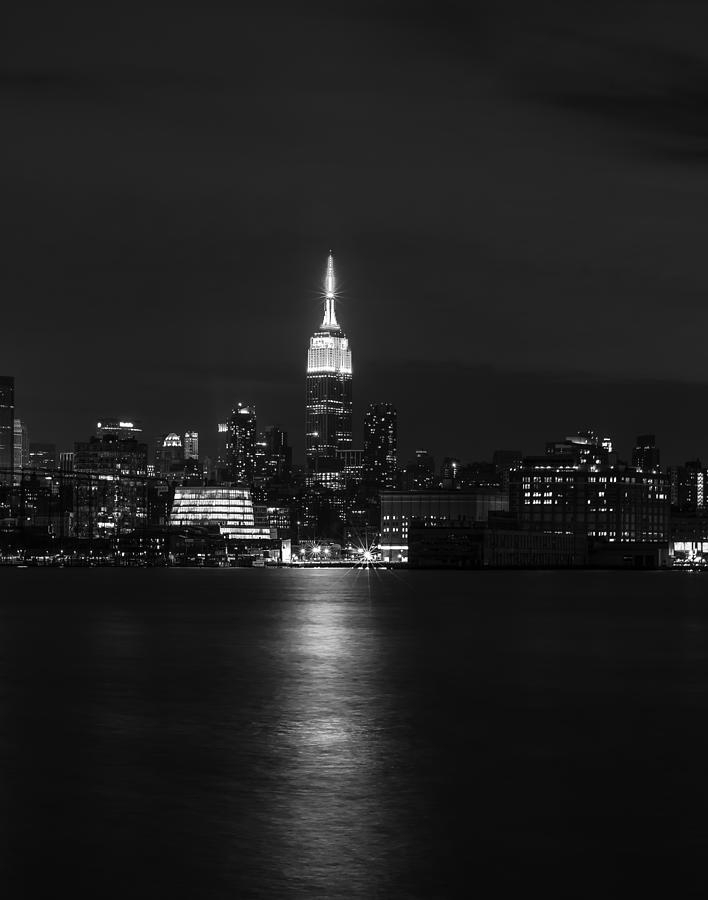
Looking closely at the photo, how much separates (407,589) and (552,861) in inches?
4352

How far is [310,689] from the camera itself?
39875 mm

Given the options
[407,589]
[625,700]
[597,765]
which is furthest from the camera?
[407,589]

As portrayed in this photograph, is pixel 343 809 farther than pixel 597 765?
No

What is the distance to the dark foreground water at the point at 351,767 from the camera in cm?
1798

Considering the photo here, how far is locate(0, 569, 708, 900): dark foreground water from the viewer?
18.0 metres

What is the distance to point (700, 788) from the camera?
24094mm

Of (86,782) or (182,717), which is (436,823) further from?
(182,717)

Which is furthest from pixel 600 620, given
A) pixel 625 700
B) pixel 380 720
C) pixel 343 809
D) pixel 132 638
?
pixel 343 809

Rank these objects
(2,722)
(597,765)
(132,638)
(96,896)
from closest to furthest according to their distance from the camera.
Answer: (96,896)
(597,765)
(2,722)
(132,638)

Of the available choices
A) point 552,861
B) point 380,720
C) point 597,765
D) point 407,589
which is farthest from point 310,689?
point 407,589

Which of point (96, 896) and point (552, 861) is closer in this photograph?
point (96, 896)

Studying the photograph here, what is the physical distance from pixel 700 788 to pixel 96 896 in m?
11.9

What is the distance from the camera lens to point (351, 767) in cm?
2603

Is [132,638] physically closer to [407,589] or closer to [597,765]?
[597,765]
